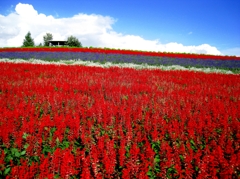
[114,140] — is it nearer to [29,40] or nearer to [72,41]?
[72,41]

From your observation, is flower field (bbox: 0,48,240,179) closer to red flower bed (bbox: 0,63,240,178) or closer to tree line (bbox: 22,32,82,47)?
red flower bed (bbox: 0,63,240,178)

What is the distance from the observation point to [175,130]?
12.9 ft

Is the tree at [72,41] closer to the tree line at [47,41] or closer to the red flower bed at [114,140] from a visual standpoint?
the tree line at [47,41]

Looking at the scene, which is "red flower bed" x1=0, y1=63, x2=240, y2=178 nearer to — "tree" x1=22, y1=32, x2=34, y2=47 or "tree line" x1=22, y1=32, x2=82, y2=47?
"tree line" x1=22, y1=32, x2=82, y2=47

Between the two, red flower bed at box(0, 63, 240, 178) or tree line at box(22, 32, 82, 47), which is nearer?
red flower bed at box(0, 63, 240, 178)

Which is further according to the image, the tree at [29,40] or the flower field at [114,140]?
the tree at [29,40]

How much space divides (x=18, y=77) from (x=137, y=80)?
17.1 feet

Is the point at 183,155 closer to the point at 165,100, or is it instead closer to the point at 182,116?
the point at 182,116

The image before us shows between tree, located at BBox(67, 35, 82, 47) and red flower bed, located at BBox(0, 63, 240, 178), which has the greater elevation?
tree, located at BBox(67, 35, 82, 47)

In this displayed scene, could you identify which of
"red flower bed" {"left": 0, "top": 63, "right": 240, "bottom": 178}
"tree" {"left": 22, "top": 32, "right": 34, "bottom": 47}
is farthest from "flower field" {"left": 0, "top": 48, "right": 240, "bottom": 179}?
"tree" {"left": 22, "top": 32, "right": 34, "bottom": 47}

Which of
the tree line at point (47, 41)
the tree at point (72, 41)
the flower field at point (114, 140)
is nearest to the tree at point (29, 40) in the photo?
the tree line at point (47, 41)

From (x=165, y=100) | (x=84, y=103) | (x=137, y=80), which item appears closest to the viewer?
(x=84, y=103)

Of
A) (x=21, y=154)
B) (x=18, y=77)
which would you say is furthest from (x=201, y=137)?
(x=18, y=77)

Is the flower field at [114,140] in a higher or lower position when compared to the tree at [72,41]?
lower
